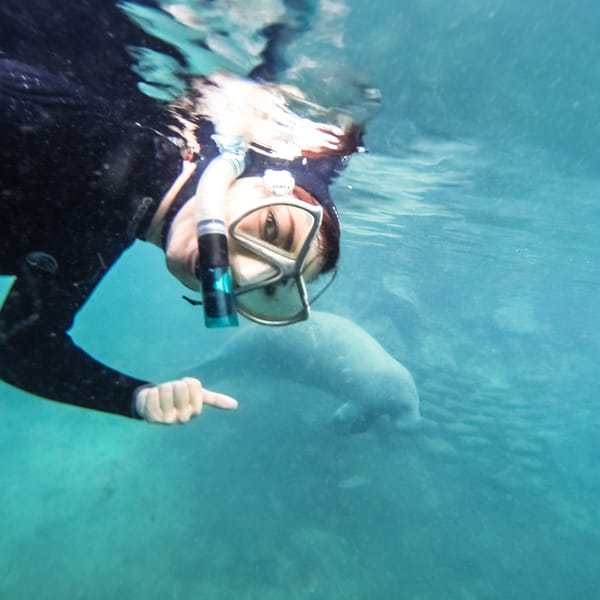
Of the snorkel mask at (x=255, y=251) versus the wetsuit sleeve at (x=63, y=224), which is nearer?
the snorkel mask at (x=255, y=251)

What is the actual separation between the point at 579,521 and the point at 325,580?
12.1m

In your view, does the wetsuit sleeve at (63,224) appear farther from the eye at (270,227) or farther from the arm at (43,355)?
the eye at (270,227)

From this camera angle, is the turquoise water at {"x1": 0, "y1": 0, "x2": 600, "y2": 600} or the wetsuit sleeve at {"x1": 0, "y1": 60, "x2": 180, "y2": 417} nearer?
the wetsuit sleeve at {"x1": 0, "y1": 60, "x2": 180, "y2": 417}

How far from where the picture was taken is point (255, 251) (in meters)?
2.55

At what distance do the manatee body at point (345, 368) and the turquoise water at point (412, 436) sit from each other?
1127mm

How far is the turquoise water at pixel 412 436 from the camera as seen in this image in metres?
8.17

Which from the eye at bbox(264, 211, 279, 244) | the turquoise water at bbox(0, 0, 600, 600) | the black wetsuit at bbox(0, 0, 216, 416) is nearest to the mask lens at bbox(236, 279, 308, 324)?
the eye at bbox(264, 211, 279, 244)

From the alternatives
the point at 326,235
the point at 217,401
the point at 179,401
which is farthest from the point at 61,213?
the point at 326,235

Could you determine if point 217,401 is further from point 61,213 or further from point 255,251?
point 61,213

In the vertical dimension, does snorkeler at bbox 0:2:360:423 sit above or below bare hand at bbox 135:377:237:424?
above

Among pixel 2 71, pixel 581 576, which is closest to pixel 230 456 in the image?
pixel 581 576

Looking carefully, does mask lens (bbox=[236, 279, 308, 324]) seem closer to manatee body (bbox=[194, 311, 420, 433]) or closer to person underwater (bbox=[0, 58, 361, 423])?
person underwater (bbox=[0, 58, 361, 423])

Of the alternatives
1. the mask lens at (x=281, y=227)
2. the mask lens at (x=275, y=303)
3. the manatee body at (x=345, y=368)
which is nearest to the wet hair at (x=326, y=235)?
the mask lens at (x=281, y=227)

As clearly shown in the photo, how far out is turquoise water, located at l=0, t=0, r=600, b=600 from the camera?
8.17 metres
